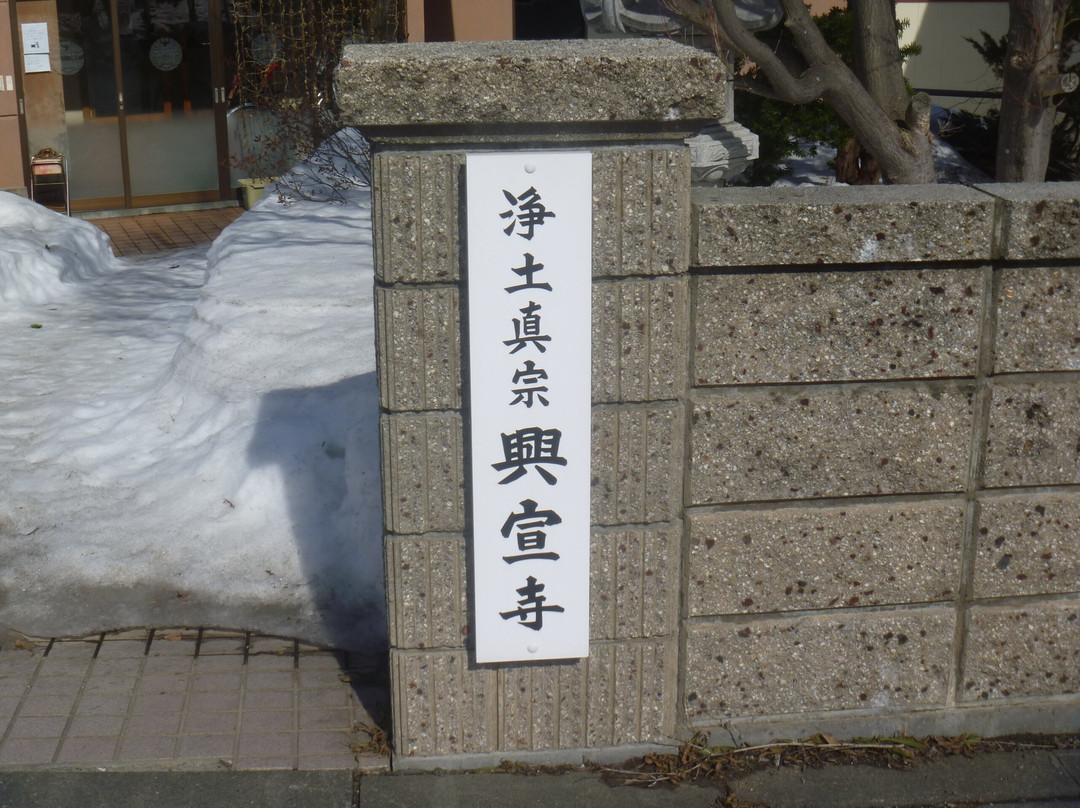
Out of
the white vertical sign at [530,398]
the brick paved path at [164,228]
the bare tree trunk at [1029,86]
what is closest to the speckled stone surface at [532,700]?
the white vertical sign at [530,398]

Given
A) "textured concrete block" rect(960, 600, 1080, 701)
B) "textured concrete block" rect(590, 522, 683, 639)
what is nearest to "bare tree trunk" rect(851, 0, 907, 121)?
"textured concrete block" rect(960, 600, 1080, 701)

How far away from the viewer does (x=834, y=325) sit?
3.58 m

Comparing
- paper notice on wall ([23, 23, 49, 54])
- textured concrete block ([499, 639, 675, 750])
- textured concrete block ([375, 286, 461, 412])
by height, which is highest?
paper notice on wall ([23, 23, 49, 54])

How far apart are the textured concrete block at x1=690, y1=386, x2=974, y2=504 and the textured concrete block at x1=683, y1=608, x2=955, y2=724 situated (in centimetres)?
43

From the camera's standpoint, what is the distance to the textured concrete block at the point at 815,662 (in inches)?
149

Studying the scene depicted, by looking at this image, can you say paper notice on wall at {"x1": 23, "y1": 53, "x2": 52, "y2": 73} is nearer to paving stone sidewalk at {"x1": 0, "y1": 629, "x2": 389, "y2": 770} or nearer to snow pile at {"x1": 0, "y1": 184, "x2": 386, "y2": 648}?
snow pile at {"x1": 0, "y1": 184, "x2": 386, "y2": 648}

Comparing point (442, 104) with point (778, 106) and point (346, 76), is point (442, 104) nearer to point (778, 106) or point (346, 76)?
point (346, 76)

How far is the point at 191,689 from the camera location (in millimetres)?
4195

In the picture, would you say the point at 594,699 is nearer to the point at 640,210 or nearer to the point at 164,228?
the point at 640,210

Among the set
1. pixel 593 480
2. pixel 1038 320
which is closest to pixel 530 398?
pixel 593 480

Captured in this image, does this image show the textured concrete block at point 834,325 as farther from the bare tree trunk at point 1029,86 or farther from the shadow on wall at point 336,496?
the bare tree trunk at point 1029,86

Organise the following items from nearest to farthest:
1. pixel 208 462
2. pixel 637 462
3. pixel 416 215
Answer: pixel 416 215
pixel 637 462
pixel 208 462

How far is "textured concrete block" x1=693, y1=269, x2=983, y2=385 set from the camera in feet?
11.6

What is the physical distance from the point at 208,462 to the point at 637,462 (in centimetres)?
260
